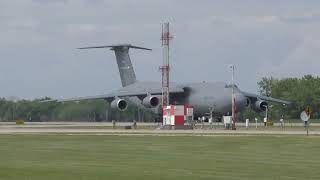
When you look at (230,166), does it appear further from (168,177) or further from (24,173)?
(24,173)

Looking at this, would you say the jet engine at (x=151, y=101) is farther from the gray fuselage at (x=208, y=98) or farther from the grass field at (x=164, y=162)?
the grass field at (x=164, y=162)

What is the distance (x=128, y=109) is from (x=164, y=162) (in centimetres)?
10418

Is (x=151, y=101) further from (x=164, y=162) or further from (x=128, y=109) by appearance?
(x=164, y=162)

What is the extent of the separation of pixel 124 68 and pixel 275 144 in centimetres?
7716

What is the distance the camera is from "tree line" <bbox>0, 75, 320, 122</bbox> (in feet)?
363

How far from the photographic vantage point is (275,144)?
40.3 meters

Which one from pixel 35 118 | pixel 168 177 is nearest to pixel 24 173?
pixel 168 177

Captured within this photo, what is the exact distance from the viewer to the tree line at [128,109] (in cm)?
11062

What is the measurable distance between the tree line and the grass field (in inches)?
2840

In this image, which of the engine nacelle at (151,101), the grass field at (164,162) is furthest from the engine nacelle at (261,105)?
the grass field at (164,162)

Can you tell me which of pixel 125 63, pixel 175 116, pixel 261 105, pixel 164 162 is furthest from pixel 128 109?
pixel 164 162

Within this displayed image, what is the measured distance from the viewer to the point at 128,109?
132125 millimetres

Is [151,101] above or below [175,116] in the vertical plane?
above

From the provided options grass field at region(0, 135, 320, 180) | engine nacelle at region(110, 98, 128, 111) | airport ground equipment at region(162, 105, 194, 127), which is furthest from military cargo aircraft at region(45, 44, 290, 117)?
grass field at region(0, 135, 320, 180)
